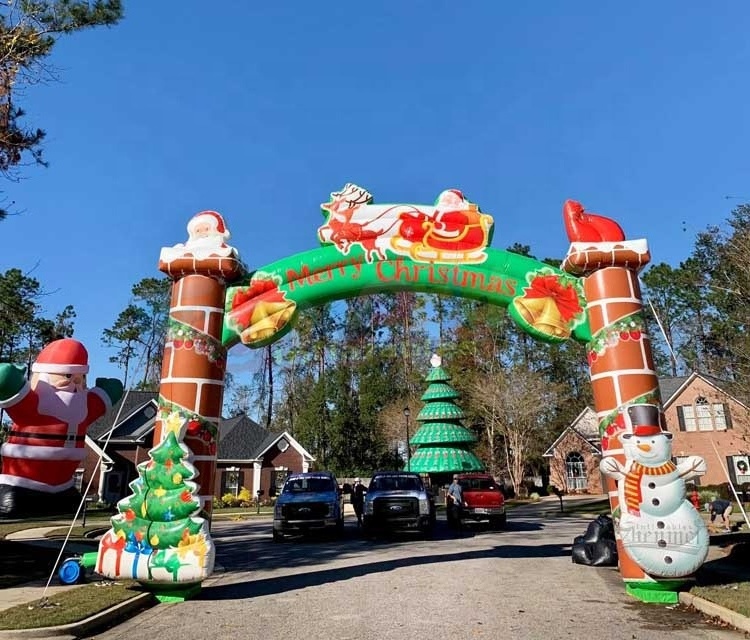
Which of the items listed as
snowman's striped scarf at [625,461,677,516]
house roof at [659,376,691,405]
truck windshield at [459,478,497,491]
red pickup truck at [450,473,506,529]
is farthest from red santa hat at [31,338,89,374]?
house roof at [659,376,691,405]

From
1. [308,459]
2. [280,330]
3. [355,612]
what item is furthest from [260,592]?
[308,459]

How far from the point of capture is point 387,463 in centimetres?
4100

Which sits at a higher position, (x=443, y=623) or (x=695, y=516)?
(x=695, y=516)

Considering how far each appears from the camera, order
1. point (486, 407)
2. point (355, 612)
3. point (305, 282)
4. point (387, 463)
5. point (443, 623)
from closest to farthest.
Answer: point (443, 623)
point (355, 612)
point (305, 282)
point (486, 407)
point (387, 463)

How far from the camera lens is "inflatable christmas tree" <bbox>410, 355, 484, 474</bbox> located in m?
28.7

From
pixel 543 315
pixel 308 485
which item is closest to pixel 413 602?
pixel 543 315

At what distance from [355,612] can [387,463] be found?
34296 mm

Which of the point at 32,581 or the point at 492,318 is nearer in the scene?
the point at 32,581

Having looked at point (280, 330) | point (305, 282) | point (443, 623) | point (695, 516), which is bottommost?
point (443, 623)

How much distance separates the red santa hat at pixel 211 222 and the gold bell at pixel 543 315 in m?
5.16

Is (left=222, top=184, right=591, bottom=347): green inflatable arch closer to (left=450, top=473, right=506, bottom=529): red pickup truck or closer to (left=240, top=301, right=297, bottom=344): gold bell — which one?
(left=240, top=301, right=297, bottom=344): gold bell

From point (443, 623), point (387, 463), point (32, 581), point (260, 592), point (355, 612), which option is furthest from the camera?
point (387, 463)

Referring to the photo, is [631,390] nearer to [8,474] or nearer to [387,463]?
[8,474]

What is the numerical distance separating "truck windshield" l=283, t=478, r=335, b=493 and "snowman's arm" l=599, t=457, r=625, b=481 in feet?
34.6
